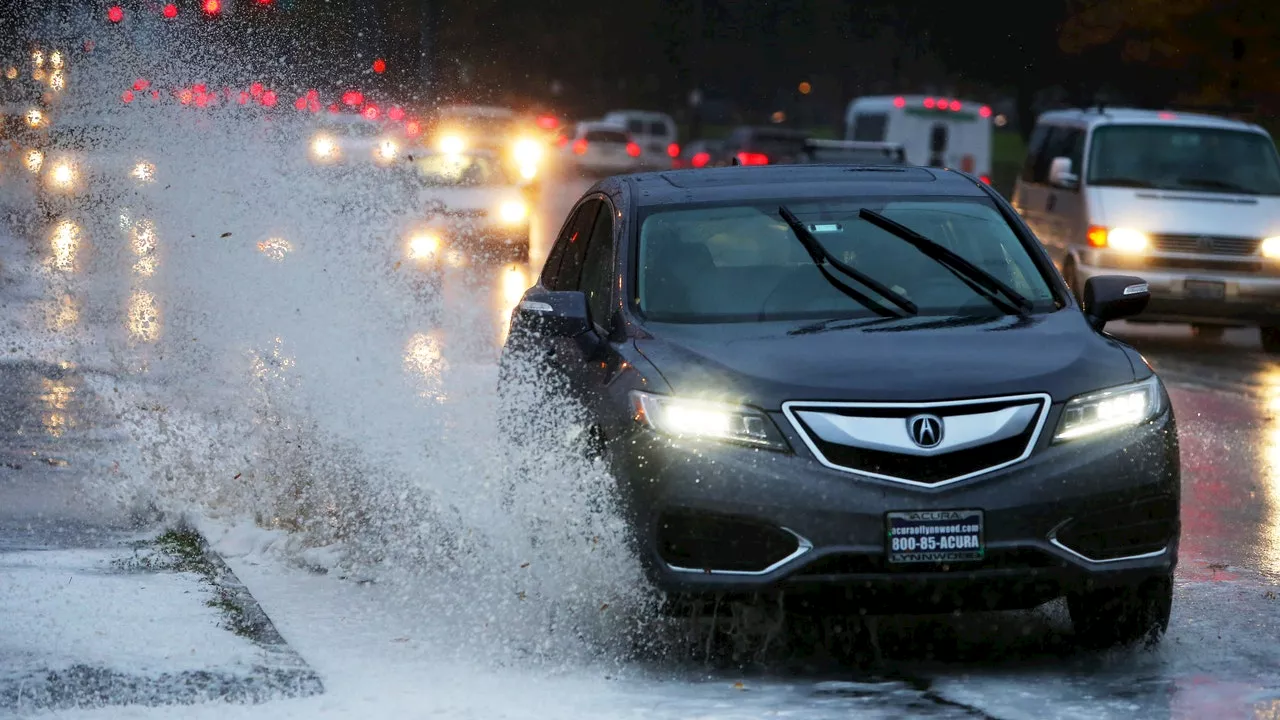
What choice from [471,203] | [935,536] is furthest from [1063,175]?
[935,536]

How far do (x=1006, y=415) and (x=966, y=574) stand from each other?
0.50m

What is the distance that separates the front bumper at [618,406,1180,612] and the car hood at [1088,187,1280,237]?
12.2m

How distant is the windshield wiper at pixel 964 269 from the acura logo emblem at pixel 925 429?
1184mm

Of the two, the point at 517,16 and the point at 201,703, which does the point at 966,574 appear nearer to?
the point at 201,703

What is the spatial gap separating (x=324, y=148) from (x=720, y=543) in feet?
45.8

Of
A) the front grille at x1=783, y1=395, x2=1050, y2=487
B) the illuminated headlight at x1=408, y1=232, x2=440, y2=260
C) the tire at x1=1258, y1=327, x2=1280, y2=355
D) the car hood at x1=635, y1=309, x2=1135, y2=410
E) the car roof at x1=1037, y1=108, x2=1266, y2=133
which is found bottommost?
the tire at x1=1258, y1=327, x2=1280, y2=355

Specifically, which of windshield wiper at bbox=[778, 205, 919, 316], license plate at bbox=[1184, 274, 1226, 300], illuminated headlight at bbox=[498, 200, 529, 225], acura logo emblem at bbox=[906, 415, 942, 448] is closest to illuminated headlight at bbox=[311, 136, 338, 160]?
→ illuminated headlight at bbox=[498, 200, 529, 225]

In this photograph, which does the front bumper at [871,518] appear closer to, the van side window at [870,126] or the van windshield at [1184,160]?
the van windshield at [1184,160]

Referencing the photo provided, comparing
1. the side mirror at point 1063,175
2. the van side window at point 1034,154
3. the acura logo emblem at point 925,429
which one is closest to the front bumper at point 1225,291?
the side mirror at point 1063,175

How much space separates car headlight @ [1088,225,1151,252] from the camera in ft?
59.8

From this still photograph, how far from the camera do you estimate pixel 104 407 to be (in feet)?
39.8

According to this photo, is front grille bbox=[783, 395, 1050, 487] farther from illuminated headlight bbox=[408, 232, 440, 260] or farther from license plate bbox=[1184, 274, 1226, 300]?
illuminated headlight bbox=[408, 232, 440, 260]

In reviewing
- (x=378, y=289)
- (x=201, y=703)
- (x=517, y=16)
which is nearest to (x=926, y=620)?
(x=201, y=703)

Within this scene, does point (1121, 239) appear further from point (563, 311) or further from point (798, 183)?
point (563, 311)
